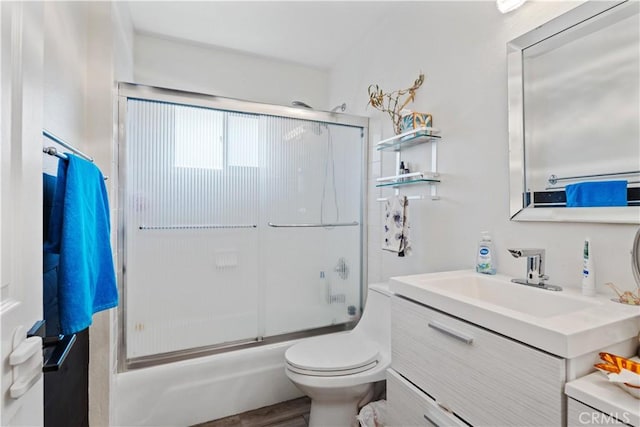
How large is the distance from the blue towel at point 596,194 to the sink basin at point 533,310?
0.95 feet

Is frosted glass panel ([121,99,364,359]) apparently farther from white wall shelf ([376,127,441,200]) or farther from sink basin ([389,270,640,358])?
sink basin ([389,270,640,358])

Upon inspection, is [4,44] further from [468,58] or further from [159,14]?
[159,14]

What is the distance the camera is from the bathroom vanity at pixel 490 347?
0.68m

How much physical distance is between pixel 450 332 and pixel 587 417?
33 centimetres

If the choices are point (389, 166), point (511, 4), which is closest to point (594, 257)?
point (511, 4)

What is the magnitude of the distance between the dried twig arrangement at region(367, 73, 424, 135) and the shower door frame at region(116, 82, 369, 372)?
10.5 inches

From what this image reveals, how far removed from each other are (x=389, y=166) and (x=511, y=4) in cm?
100

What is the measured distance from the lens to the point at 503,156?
1.27 metres

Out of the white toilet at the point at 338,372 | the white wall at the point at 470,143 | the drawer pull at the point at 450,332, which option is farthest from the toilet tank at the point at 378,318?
the drawer pull at the point at 450,332

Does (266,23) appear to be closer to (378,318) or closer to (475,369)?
(378,318)

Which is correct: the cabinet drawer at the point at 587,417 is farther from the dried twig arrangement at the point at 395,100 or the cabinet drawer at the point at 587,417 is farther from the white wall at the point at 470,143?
the dried twig arrangement at the point at 395,100

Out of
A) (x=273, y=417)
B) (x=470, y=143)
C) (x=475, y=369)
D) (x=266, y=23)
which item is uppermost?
(x=266, y=23)

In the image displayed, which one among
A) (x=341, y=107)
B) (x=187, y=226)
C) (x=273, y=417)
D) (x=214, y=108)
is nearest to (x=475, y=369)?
(x=273, y=417)

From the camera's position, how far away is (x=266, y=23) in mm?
2146
